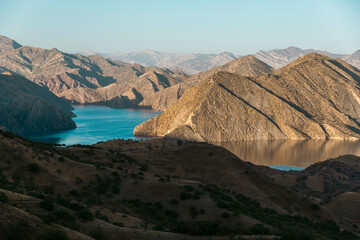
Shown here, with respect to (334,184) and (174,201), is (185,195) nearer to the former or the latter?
(174,201)

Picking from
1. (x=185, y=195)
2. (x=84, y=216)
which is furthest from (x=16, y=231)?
(x=185, y=195)

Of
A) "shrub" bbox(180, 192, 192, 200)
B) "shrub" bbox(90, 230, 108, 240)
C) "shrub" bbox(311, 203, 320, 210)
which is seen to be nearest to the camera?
"shrub" bbox(90, 230, 108, 240)

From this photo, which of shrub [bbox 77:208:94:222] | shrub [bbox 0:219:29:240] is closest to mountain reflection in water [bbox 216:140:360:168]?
shrub [bbox 77:208:94:222]

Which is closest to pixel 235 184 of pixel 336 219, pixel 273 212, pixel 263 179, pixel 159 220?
pixel 263 179

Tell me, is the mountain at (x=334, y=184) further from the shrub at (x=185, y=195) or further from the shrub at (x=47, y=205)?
the shrub at (x=47, y=205)

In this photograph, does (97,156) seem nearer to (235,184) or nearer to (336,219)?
(235,184)

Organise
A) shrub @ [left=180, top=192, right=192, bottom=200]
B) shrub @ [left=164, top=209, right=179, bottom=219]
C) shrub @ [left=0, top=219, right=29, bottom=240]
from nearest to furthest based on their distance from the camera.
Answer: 1. shrub @ [left=0, top=219, right=29, bottom=240]
2. shrub @ [left=164, top=209, right=179, bottom=219]
3. shrub @ [left=180, top=192, right=192, bottom=200]

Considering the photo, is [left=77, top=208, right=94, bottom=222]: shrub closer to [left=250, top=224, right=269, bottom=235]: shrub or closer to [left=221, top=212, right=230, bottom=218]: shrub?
[left=250, top=224, right=269, bottom=235]: shrub
